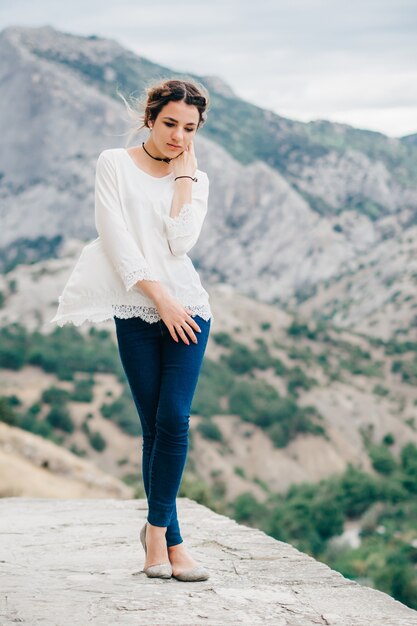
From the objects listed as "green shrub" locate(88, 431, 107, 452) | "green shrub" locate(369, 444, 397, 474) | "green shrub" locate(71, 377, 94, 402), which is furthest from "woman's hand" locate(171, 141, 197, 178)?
"green shrub" locate(369, 444, 397, 474)

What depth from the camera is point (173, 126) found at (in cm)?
357

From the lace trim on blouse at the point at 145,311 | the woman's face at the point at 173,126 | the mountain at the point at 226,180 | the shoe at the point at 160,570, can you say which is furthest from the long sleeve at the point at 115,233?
the mountain at the point at 226,180

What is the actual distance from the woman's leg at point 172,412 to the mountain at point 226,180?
3709 inches

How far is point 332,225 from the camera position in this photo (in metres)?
110

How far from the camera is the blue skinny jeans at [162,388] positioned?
3.44m

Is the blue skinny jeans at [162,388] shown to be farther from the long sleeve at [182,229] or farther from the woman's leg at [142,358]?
the long sleeve at [182,229]

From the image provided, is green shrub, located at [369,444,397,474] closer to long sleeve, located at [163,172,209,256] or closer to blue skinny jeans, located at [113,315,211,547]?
blue skinny jeans, located at [113,315,211,547]

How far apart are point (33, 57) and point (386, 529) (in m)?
96.8

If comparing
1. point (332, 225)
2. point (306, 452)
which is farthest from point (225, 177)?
point (306, 452)

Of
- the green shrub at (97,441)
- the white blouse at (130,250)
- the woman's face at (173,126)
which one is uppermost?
the woman's face at (173,126)

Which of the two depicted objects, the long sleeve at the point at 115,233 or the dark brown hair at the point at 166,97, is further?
the dark brown hair at the point at 166,97

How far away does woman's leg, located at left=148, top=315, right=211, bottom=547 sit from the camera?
3.43 m

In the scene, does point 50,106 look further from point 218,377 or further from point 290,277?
point 218,377

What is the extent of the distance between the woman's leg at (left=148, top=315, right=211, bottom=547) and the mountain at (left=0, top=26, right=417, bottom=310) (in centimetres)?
9420
